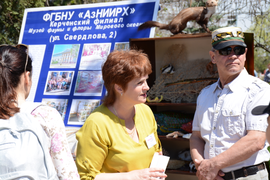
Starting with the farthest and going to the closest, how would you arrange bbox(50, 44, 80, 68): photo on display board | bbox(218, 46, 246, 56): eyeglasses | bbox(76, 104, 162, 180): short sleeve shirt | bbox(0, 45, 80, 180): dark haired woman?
bbox(50, 44, 80, 68): photo on display board
bbox(218, 46, 246, 56): eyeglasses
bbox(76, 104, 162, 180): short sleeve shirt
bbox(0, 45, 80, 180): dark haired woman

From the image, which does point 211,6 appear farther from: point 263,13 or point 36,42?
point 263,13

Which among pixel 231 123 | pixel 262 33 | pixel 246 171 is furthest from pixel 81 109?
pixel 262 33

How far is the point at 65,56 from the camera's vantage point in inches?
151

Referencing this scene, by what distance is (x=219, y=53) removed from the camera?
2.01m

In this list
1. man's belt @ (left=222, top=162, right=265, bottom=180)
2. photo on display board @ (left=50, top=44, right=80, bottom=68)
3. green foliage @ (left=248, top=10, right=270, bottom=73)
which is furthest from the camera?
green foliage @ (left=248, top=10, right=270, bottom=73)

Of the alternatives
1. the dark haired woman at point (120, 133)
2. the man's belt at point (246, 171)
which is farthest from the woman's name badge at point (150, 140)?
the man's belt at point (246, 171)

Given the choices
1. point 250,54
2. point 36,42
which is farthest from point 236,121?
point 36,42

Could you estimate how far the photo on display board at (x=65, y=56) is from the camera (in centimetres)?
378

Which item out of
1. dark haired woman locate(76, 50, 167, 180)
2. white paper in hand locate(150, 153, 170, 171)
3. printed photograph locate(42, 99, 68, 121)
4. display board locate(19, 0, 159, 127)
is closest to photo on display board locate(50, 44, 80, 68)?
display board locate(19, 0, 159, 127)

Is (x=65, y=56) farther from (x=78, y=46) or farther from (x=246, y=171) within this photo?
(x=246, y=171)

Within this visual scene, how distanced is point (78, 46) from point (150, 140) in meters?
2.33

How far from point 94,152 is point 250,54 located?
179 cm

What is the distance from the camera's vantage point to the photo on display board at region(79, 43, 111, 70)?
363 cm

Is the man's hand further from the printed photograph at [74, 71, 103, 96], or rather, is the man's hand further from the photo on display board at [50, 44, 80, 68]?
the photo on display board at [50, 44, 80, 68]
